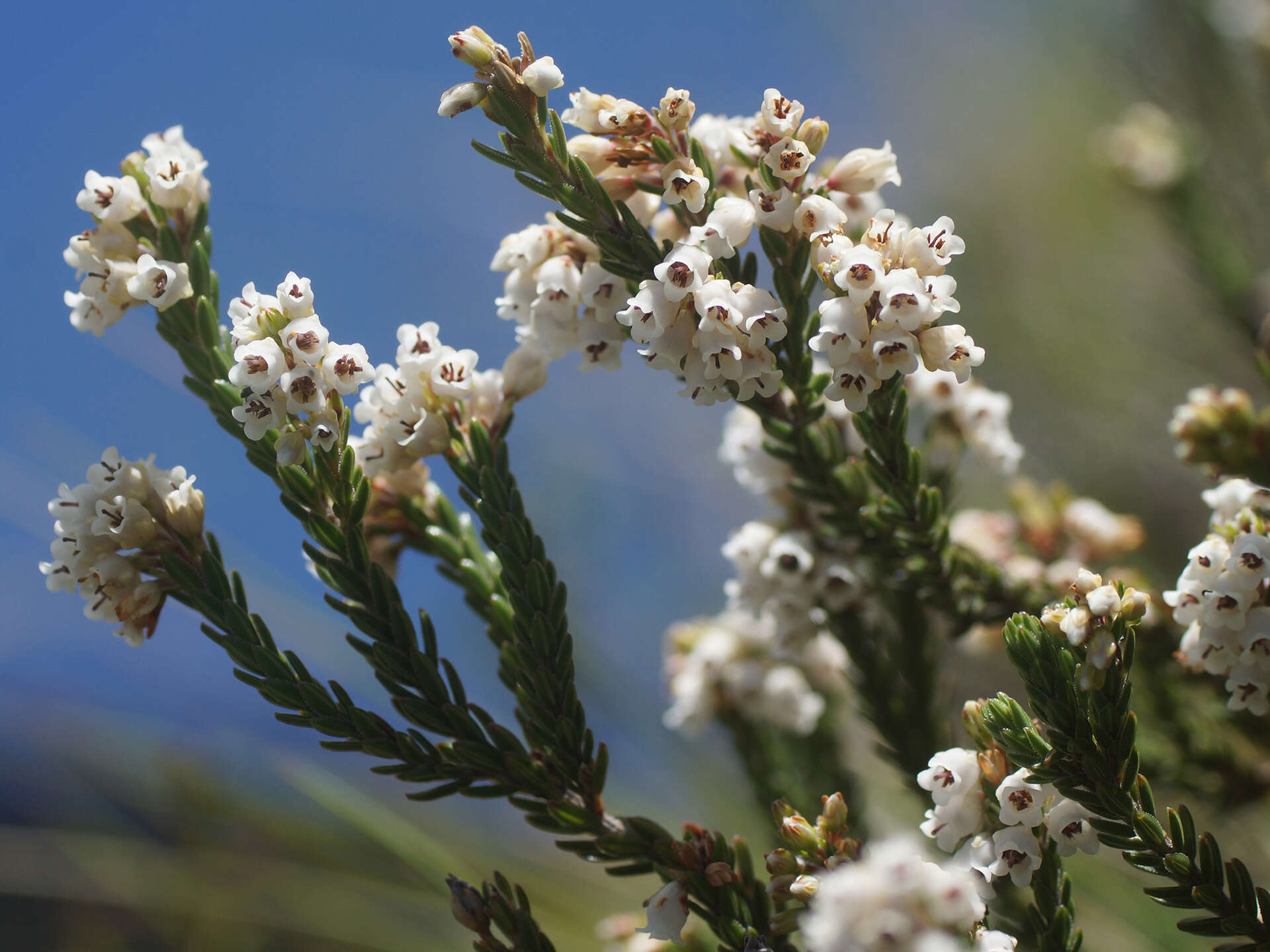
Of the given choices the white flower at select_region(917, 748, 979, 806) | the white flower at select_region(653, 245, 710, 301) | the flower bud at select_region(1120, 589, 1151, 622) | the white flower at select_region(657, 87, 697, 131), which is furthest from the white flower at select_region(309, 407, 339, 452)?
the flower bud at select_region(1120, 589, 1151, 622)

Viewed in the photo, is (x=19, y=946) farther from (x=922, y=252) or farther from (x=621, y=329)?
(x=922, y=252)

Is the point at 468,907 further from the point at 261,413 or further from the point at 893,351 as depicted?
the point at 893,351

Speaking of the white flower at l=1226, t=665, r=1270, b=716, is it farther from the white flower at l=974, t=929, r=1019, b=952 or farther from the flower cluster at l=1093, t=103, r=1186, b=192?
the flower cluster at l=1093, t=103, r=1186, b=192

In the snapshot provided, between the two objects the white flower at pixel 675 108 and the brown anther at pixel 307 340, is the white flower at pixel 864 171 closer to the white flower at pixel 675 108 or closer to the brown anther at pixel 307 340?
the white flower at pixel 675 108

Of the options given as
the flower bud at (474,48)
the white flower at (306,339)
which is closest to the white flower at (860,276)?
the flower bud at (474,48)

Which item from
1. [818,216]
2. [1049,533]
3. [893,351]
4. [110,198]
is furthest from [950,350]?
[110,198]

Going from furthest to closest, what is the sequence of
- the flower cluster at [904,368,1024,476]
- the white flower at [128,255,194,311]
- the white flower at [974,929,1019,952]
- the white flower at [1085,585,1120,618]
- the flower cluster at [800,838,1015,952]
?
the flower cluster at [904,368,1024,476] → the white flower at [128,255,194,311] → the white flower at [1085,585,1120,618] → the white flower at [974,929,1019,952] → the flower cluster at [800,838,1015,952]

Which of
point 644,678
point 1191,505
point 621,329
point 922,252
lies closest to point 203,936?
point 644,678
